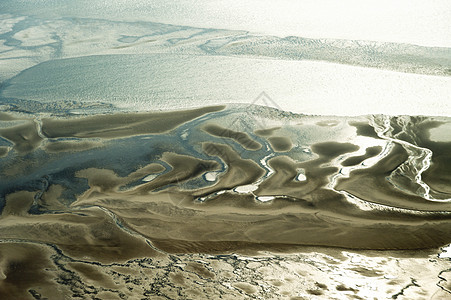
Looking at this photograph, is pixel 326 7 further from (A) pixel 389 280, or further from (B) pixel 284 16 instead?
(A) pixel 389 280

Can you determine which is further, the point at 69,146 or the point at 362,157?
the point at 69,146

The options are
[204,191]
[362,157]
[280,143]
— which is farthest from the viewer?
[280,143]

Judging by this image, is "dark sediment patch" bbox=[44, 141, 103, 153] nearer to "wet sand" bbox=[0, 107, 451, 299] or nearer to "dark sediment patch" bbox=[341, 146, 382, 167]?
"wet sand" bbox=[0, 107, 451, 299]

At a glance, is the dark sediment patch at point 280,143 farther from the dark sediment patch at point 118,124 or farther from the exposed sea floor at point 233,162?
the dark sediment patch at point 118,124

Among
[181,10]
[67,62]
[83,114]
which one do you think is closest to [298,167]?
[83,114]

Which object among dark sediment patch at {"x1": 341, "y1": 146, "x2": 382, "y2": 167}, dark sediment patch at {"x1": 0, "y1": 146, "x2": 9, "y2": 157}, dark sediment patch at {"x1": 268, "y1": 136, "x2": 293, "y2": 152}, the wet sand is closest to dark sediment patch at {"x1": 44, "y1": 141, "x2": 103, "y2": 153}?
the wet sand

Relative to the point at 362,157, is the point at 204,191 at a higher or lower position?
lower

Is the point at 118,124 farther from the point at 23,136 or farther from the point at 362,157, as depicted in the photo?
the point at 362,157

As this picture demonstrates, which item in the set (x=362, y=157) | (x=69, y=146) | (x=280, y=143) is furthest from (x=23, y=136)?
(x=362, y=157)
